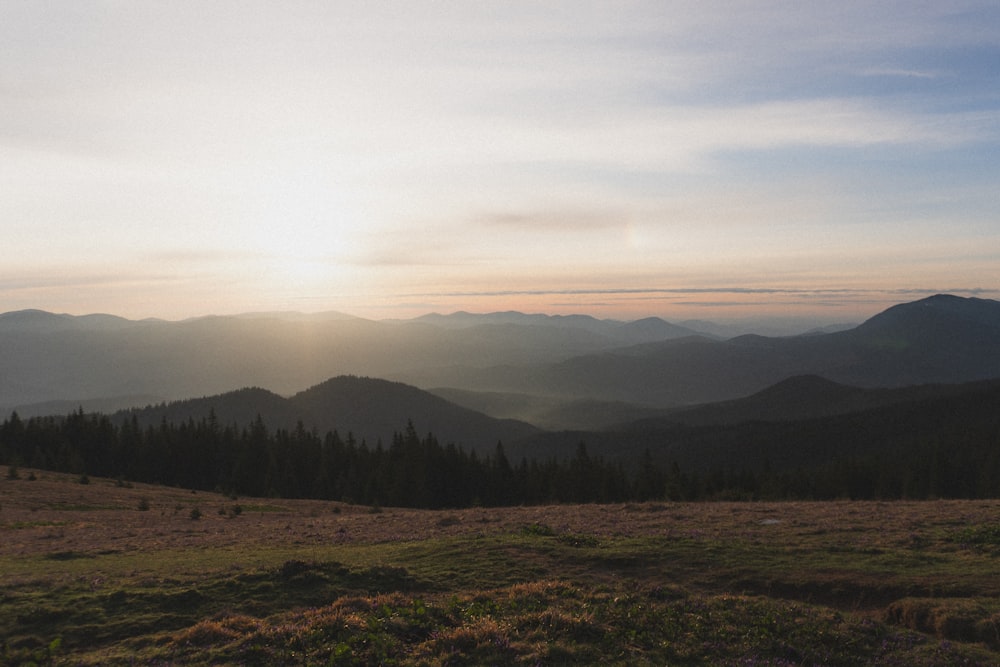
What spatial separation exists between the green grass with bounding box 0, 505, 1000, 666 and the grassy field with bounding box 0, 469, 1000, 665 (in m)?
0.06

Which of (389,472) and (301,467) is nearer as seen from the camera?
(389,472)

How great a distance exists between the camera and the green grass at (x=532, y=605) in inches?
439

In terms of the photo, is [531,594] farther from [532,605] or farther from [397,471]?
[397,471]

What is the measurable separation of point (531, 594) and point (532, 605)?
2.72 feet

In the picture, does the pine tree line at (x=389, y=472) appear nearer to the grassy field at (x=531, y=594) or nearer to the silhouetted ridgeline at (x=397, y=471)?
the silhouetted ridgeline at (x=397, y=471)

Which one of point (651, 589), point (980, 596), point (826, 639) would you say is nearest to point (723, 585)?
point (651, 589)

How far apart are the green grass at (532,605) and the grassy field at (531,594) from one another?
0.06 meters

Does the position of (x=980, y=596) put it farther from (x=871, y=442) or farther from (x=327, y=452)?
(x=871, y=442)

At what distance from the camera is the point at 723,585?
1686 centimetres

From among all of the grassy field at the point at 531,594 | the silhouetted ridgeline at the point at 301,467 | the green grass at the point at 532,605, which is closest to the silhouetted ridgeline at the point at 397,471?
the silhouetted ridgeline at the point at 301,467

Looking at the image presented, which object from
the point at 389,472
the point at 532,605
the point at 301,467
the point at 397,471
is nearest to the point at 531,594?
the point at 532,605

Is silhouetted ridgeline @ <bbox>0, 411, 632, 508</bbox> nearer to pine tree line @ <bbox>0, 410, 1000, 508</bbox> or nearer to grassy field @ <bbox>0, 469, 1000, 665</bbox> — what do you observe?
pine tree line @ <bbox>0, 410, 1000, 508</bbox>

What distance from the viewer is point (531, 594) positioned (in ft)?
47.7

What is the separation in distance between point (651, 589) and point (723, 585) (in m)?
3.18
